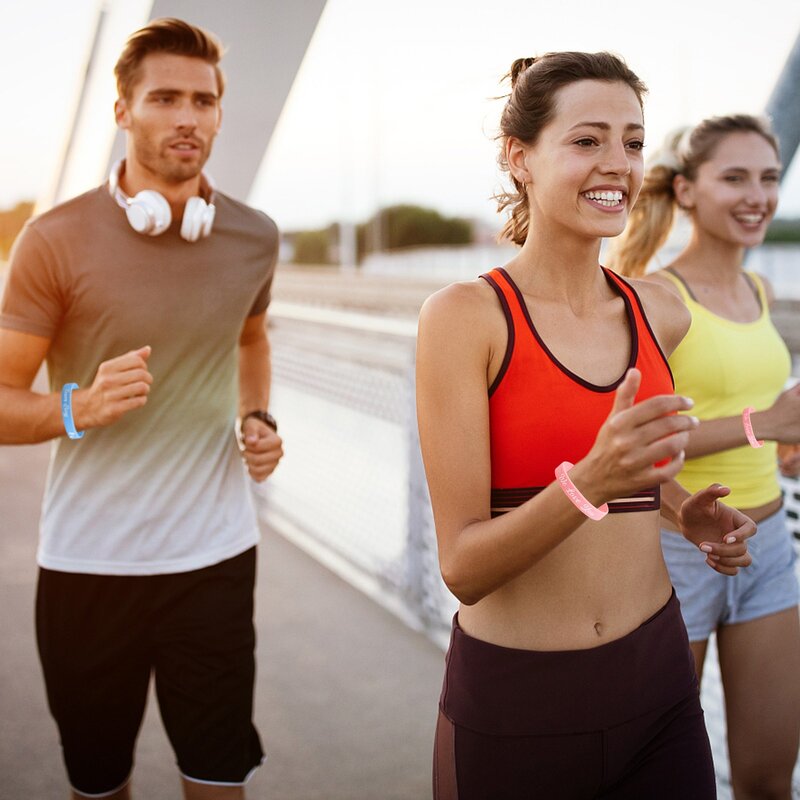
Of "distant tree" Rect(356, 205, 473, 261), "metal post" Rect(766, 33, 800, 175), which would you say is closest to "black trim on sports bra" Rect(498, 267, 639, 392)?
"metal post" Rect(766, 33, 800, 175)

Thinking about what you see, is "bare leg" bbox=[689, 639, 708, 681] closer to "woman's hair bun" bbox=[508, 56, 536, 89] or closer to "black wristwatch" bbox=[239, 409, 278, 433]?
"black wristwatch" bbox=[239, 409, 278, 433]

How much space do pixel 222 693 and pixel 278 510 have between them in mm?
3272

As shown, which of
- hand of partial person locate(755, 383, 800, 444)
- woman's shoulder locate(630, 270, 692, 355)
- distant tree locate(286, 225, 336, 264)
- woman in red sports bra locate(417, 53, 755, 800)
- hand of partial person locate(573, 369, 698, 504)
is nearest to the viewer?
hand of partial person locate(573, 369, 698, 504)

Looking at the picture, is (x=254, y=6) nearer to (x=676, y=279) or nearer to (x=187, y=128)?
(x=187, y=128)

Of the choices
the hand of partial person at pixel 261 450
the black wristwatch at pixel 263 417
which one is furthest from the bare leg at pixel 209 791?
the black wristwatch at pixel 263 417

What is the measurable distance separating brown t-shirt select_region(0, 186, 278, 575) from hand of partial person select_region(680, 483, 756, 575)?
100cm

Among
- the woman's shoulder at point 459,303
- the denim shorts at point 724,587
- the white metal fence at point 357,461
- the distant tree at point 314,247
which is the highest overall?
the woman's shoulder at point 459,303

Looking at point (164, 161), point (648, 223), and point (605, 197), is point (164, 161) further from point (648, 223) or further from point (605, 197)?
point (648, 223)

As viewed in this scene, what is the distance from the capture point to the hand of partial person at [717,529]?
1472 mm

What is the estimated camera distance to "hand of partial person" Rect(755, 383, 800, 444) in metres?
1.85

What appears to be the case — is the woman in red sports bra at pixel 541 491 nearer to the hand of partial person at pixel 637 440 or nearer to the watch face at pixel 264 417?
the hand of partial person at pixel 637 440

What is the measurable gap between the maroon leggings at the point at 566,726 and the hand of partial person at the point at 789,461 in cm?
98

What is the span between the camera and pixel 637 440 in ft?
3.43

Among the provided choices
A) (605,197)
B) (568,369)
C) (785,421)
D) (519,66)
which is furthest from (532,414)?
(785,421)
